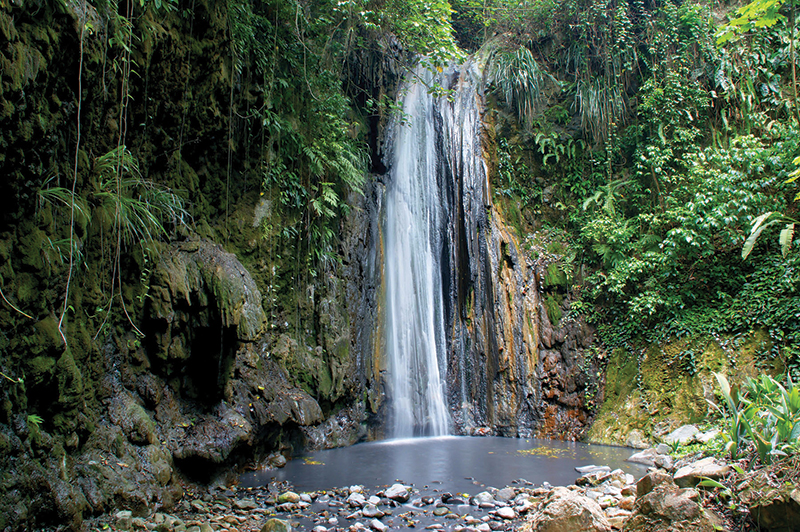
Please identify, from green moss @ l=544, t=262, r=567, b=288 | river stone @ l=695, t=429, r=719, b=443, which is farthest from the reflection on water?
green moss @ l=544, t=262, r=567, b=288

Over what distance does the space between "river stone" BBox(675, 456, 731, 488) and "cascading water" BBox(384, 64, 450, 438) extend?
6.04 metres

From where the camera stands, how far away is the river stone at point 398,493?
464cm

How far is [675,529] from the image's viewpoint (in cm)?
304

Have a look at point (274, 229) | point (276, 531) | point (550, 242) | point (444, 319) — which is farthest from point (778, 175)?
point (276, 531)

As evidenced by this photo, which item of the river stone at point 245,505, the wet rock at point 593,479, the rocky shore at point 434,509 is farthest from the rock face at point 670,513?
the river stone at point 245,505

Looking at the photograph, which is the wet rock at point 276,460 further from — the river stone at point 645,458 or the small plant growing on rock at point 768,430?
the small plant growing on rock at point 768,430

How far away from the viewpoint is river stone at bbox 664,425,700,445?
22.4 ft

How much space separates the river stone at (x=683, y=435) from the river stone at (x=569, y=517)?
168 inches

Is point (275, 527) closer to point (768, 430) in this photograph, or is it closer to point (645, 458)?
point (768, 430)

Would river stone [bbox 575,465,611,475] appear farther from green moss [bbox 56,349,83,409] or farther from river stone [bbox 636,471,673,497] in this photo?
green moss [bbox 56,349,83,409]

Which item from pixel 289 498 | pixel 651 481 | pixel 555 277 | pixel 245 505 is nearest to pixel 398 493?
pixel 289 498

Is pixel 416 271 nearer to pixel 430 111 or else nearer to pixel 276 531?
pixel 430 111

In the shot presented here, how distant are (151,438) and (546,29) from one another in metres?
12.5

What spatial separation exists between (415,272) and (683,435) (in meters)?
5.63
